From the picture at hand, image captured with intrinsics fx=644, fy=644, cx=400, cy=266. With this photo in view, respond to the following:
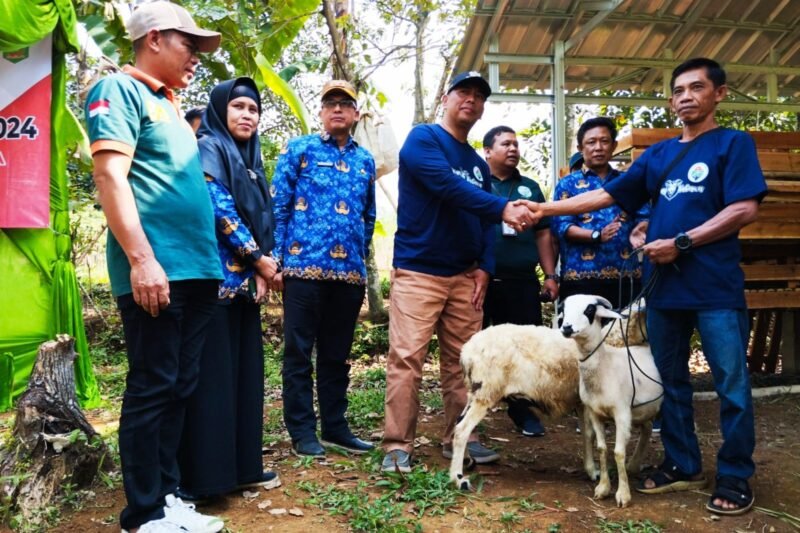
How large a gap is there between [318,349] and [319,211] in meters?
1.00

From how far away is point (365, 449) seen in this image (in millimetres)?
4551

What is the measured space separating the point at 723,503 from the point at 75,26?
281 inches

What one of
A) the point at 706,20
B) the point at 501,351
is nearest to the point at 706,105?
the point at 501,351

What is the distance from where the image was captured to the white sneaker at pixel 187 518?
9.66 ft

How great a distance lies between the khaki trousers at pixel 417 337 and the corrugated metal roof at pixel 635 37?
13.6ft

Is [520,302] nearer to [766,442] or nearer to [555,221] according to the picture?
[555,221]

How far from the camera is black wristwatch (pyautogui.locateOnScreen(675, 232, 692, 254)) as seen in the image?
139 inches

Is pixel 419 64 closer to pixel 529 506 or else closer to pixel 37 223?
pixel 37 223

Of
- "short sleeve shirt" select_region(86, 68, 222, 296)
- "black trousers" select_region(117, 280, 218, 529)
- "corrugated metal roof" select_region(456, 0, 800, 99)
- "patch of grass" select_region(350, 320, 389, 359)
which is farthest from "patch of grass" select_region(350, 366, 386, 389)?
"short sleeve shirt" select_region(86, 68, 222, 296)

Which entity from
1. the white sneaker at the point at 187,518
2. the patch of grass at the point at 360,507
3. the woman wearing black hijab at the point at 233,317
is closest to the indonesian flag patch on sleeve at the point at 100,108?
the woman wearing black hijab at the point at 233,317

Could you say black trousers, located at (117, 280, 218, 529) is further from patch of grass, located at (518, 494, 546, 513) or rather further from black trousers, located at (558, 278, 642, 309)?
black trousers, located at (558, 278, 642, 309)

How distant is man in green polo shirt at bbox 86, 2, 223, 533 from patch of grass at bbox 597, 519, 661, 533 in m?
2.01

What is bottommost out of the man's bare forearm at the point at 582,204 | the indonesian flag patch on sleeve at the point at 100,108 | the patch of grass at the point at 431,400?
the patch of grass at the point at 431,400

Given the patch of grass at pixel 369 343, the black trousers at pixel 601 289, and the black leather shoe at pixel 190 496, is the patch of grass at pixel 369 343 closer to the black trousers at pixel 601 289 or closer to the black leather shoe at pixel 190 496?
the black trousers at pixel 601 289
